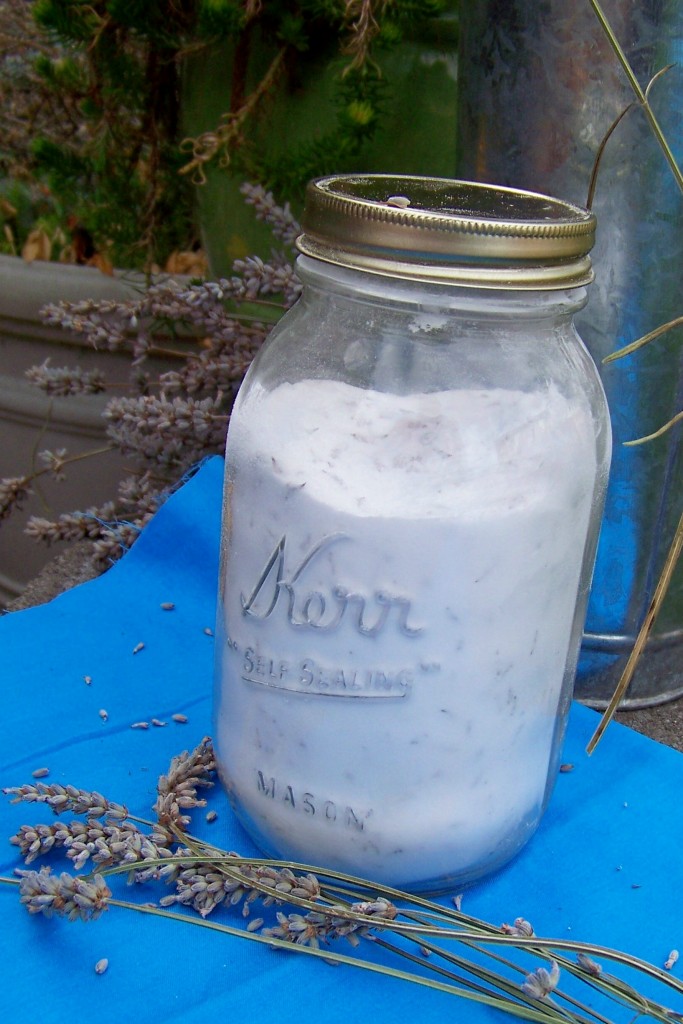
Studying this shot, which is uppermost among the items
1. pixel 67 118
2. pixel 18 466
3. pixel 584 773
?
pixel 67 118

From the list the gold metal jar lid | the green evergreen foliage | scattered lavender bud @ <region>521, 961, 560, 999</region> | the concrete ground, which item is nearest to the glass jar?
the gold metal jar lid

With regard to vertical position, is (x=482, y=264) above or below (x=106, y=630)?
above

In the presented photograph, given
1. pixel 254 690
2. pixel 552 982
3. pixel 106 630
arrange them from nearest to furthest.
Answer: pixel 552 982 < pixel 254 690 < pixel 106 630

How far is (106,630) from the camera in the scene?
90 centimetres

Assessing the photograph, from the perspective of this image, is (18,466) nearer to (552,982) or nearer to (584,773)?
(584,773)

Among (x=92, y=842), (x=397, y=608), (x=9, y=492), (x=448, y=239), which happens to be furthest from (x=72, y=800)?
(x=9, y=492)

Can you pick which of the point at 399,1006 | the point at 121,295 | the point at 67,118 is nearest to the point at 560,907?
the point at 399,1006

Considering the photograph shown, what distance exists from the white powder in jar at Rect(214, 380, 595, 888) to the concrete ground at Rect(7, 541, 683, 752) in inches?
12.7

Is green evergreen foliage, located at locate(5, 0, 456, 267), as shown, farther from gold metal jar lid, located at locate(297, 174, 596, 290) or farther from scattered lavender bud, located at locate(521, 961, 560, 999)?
scattered lavender bud, located at locate(521, 961, 560, 999)

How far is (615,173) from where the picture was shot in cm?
75

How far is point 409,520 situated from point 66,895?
280mm

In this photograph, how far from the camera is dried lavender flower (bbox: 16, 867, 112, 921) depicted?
21.3 inches

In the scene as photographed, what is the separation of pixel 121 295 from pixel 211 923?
916mm

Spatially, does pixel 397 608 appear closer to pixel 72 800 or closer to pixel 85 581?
pixel 72 800
